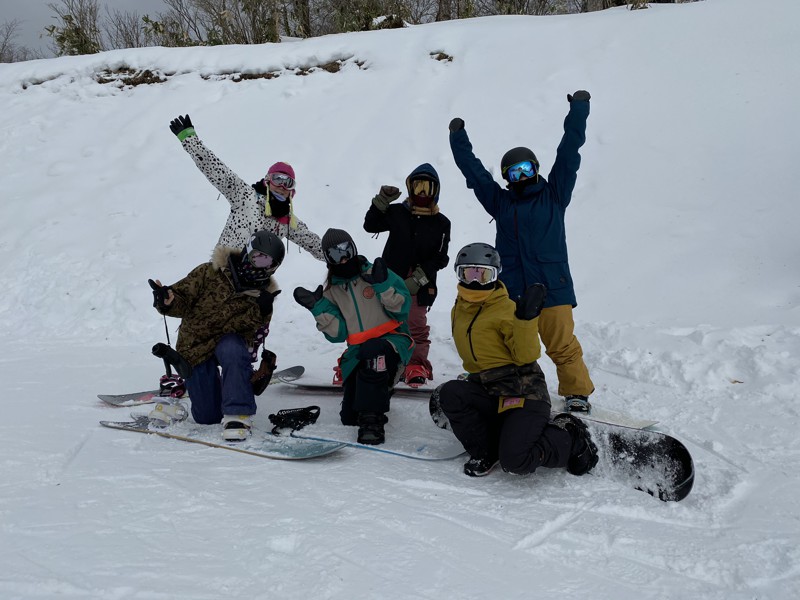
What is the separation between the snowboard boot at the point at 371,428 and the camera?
358 cm

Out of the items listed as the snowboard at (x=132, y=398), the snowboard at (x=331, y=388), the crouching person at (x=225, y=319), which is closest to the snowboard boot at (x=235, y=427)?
the crouching person at (x=225, y=319)

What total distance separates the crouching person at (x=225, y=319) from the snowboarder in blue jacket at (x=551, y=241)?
1564 mm

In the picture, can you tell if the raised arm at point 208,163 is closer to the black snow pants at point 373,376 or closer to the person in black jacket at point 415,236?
the person in black jacket at point 415,236

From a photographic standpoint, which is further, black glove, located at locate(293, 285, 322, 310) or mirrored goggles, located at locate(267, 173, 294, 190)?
mirrored goggles, located at locate(267, 173, 294, 190)

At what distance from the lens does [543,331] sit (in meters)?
3.97

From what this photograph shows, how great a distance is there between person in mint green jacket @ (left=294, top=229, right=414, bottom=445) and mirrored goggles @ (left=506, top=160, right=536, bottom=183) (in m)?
1.04

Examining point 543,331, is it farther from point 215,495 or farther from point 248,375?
point 215,495

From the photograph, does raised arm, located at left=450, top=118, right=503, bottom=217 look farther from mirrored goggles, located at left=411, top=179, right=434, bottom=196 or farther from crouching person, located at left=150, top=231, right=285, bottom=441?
crouching person, located at left=150, top=231, right=285, bottom=441

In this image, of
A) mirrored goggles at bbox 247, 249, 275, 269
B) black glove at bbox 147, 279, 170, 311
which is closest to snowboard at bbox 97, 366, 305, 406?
black glove at bbox 147, 279, 170, 311

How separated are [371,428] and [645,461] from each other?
5.02 ft

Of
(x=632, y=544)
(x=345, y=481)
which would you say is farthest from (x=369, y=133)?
(x=632, y=544)

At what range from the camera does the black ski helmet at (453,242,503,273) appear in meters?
3.24

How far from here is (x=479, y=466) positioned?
3180mm

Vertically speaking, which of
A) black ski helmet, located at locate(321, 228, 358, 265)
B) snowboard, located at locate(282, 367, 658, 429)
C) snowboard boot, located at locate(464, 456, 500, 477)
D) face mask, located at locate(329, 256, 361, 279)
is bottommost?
snowboard boot, located at locate(464, 456, 500, 477)
